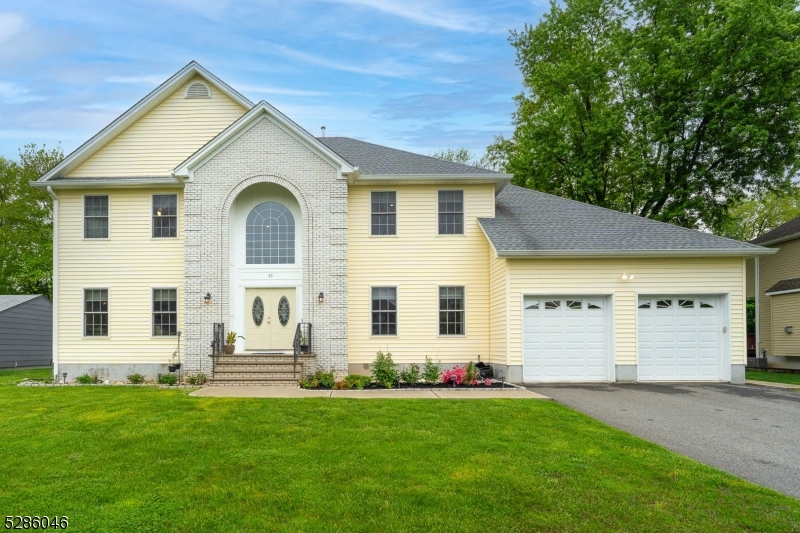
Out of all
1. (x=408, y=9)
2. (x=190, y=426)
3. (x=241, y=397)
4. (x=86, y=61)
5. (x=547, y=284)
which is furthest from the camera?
(x=86, y=61)

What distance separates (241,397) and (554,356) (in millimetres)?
8356

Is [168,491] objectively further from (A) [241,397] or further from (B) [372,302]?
(B) [372,302]

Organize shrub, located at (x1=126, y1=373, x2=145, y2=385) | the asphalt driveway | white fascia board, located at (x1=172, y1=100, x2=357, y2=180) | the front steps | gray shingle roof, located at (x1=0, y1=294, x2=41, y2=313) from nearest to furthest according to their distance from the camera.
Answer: the asphalt driveway < the front steps < shrub, located at (x1=126, y1=373, x2=145, y2=385) < white fascia board, located at (x1=172, y1=100, x2=357, y2=180) < gray shingle roof, located at (x1=0, y1=294, x2=41, y2=313)

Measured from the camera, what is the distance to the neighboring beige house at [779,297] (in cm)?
2202

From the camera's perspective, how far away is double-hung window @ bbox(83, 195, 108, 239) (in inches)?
663

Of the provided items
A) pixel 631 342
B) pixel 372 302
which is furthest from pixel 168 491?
pixel 631 342

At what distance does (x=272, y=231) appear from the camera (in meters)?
16.8

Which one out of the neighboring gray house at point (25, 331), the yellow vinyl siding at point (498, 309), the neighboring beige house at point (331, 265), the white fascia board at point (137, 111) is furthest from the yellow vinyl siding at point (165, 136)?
the neighboring gray house at point (25, 331)

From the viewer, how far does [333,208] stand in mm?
16000

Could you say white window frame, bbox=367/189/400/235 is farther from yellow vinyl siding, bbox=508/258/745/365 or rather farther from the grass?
the grass

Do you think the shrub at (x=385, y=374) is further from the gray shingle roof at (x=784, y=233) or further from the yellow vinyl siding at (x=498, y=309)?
the gray shingle roof at (x=784, y=233)

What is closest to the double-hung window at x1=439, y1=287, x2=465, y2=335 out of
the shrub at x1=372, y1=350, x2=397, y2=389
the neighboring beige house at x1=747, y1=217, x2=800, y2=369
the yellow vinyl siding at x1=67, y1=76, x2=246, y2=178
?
the shrub at x1=372, y1=350, x2=397, y2=389

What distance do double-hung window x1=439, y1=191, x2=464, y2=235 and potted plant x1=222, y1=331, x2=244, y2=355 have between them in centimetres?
681

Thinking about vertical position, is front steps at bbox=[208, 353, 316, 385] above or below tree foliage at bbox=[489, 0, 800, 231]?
below
